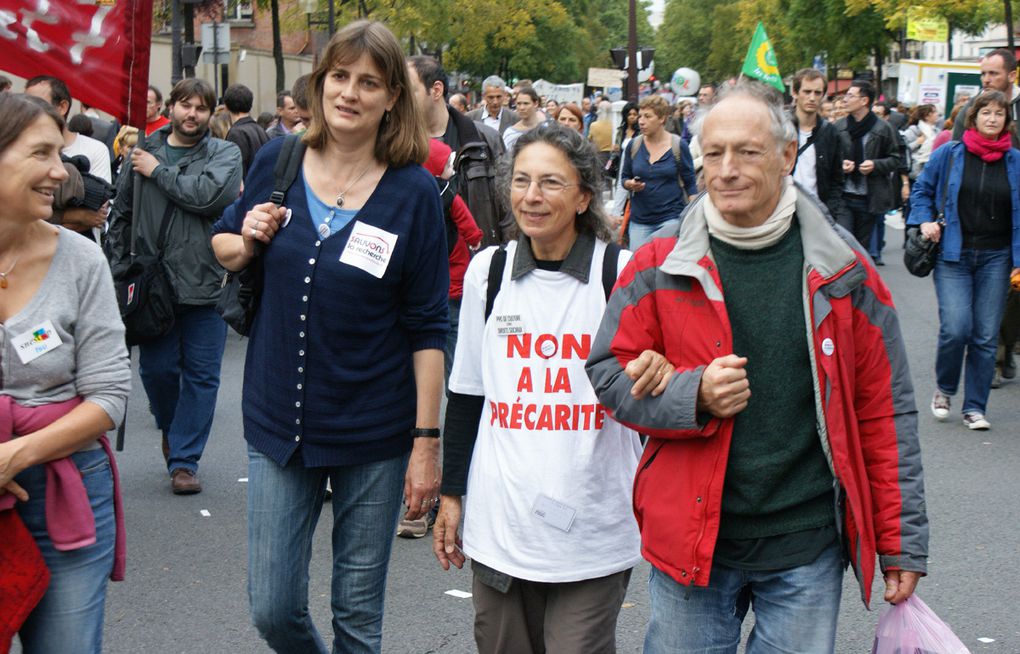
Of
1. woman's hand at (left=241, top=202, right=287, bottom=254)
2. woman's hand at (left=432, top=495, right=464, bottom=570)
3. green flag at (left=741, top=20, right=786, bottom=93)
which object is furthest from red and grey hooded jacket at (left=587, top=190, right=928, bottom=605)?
green flag at (left=741, top=20, right=786, bottom=93)

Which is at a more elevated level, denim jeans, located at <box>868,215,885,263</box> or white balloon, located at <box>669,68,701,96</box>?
white balloon, located at <box>669,68,701,96</box>

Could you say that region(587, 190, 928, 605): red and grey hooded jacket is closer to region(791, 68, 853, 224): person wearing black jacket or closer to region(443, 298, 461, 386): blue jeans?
region(443, 298, 461, 386): blue jeans

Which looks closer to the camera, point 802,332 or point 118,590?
point 802,332

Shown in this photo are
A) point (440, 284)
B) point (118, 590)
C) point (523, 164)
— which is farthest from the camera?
point (118, 590)

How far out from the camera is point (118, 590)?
5.55 metres

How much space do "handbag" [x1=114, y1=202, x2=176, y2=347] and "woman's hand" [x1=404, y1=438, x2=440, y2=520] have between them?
10.8 feet

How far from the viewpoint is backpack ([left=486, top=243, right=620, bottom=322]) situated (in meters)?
3.49

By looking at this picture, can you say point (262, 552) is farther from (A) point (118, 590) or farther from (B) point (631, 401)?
(A) point (118, 590)

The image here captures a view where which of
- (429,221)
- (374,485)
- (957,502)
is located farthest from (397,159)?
(957,502)

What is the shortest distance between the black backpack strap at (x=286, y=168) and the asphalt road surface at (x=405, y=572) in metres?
1.99

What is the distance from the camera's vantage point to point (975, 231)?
26.4 ft

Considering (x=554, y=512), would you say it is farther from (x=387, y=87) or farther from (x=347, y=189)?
(x=387, y=87)

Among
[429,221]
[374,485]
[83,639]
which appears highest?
[429,221]

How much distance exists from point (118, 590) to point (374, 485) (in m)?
2.38
